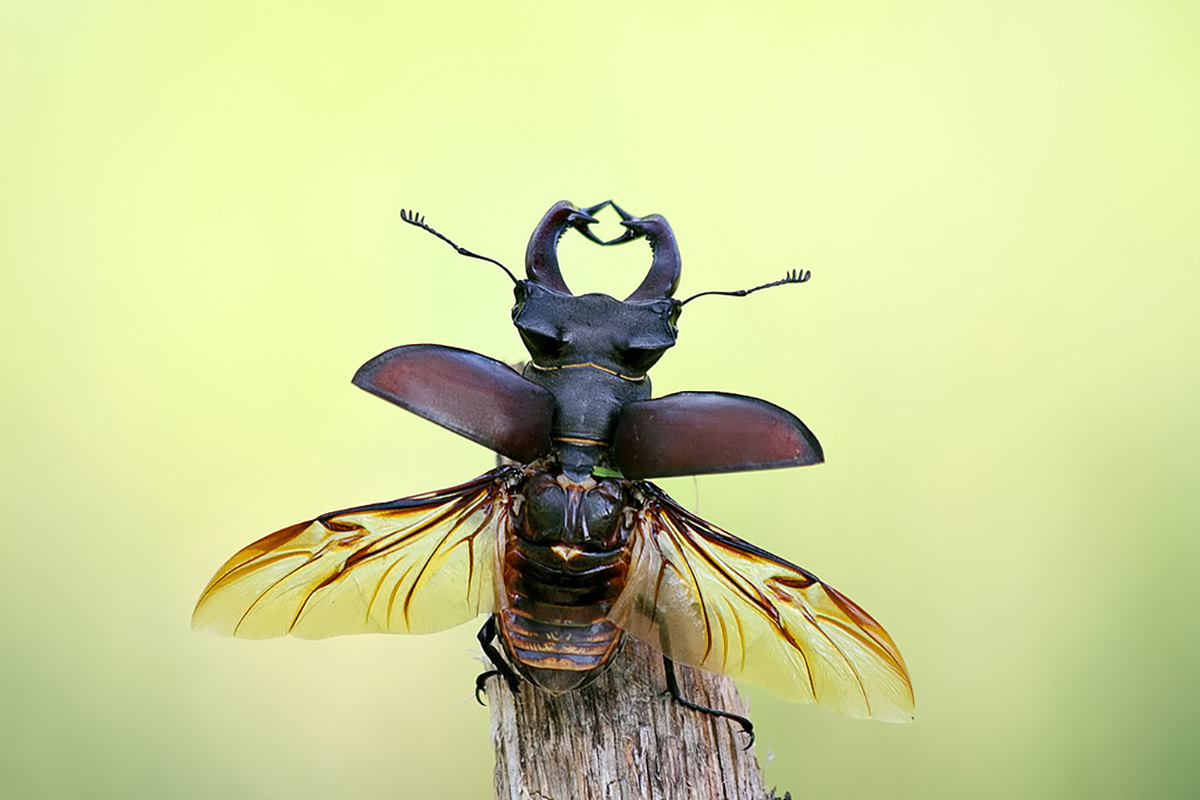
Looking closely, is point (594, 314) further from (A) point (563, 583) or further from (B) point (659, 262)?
(A) point (563, 583)

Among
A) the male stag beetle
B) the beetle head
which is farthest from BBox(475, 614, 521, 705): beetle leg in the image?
the beetle head

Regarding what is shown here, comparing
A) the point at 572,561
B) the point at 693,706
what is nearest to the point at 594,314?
the point at 572,561

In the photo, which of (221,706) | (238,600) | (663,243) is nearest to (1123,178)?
(663,243)

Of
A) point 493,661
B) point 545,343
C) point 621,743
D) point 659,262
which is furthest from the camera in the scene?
point 659,262

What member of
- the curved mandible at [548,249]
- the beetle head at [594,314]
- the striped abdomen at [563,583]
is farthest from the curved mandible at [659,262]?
the striped abdomen at [563,583]

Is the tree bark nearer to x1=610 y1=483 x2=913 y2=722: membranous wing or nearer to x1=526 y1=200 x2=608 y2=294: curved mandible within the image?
x1=610 y1=483 x2=913 y2=722: membranous wing

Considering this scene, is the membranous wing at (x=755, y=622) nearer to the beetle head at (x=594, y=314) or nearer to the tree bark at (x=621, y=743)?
the tree bark at (x=621, y=743)

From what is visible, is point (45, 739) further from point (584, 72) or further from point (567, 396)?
point (584, 72)
